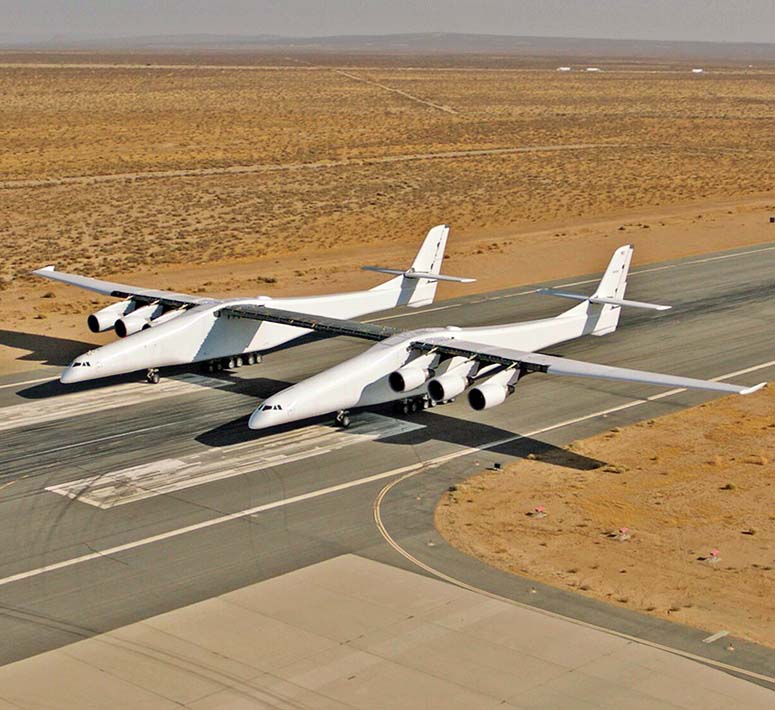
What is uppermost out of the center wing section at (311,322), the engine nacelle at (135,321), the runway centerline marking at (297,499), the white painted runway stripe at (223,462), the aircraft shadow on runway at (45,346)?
the center wing section at (311,322)

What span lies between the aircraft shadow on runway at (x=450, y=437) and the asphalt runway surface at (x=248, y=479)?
98mm

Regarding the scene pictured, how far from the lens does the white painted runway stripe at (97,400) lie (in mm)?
39375

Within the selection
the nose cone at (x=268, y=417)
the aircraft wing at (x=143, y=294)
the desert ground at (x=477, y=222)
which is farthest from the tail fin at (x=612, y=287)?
the aircraft wing at (x=143, y=294)

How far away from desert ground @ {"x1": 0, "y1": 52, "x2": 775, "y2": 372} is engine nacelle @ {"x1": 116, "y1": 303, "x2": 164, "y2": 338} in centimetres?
476

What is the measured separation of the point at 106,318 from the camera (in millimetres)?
45062

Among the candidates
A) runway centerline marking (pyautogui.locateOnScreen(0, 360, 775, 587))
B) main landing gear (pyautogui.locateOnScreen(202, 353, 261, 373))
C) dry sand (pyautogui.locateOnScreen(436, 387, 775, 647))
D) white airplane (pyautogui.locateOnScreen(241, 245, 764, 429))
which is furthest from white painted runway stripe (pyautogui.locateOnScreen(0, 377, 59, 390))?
dry sand (pyautogui.locateOnScreen(436, 387, 775, 647))

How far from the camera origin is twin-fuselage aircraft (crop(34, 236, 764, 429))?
118ft

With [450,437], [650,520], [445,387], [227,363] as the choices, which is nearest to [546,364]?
[445,387]

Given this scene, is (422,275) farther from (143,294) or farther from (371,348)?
(143,294)

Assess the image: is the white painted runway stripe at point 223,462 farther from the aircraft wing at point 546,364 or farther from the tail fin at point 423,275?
the tail fin at point 423,275

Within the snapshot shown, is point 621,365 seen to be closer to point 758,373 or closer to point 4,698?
point 758,373

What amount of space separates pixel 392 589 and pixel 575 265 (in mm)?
45116

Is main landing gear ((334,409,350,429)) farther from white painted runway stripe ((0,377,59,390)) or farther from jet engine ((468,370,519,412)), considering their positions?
white painted runway stripe ((0,377,59,390))

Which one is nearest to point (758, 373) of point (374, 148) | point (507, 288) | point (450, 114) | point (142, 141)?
point (507, 288)
